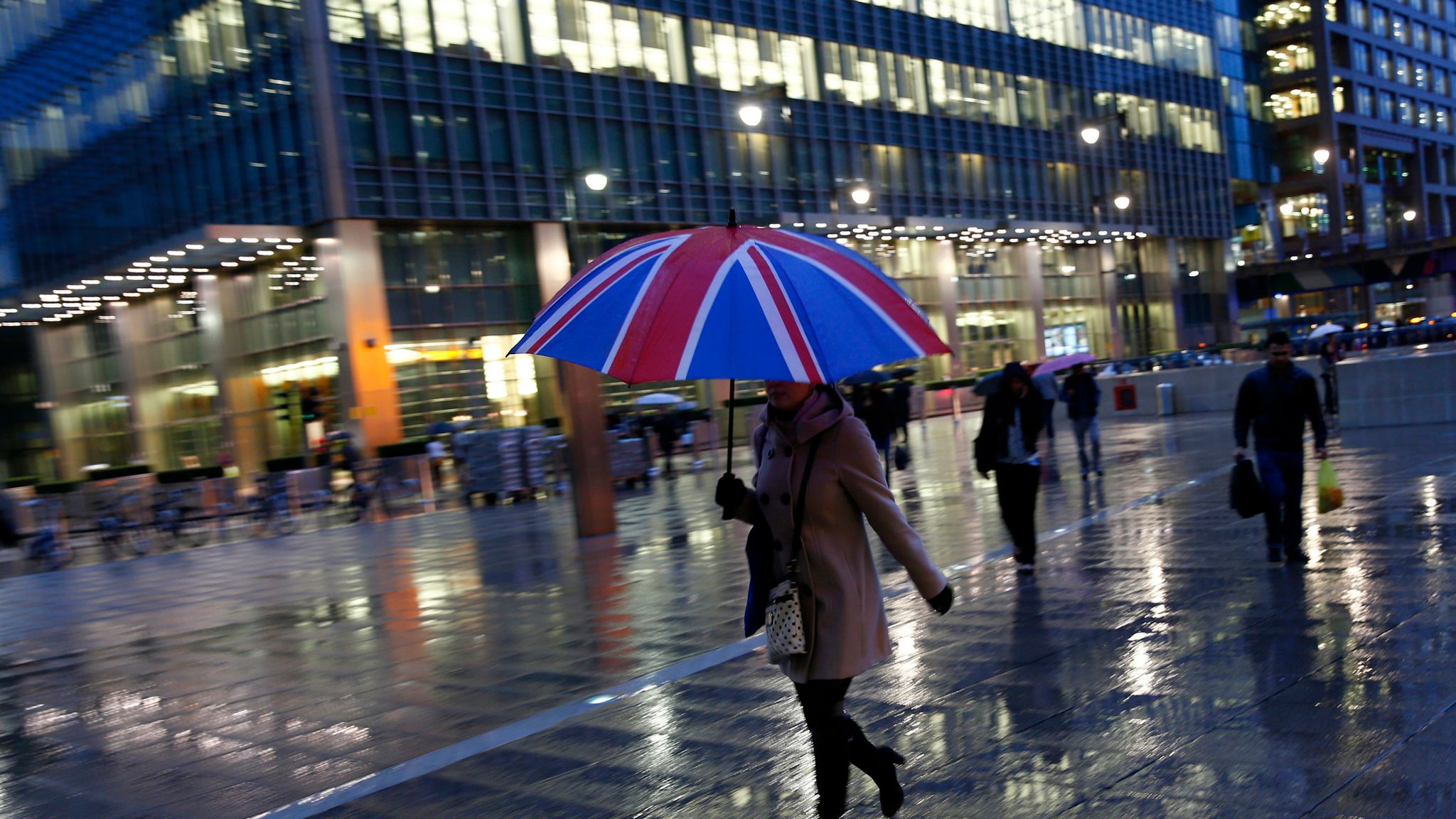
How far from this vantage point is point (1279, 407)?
383 inches

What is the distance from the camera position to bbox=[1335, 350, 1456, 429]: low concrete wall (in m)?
22.3

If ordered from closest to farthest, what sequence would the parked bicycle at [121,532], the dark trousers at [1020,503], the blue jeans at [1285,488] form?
1. the blue jeans at [1285,488]
2. the dark trousers at [1020,503]
3. the parked bicycle at [121,532]

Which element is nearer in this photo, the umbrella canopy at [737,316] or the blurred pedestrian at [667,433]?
the umbrella canopy at [737,316]

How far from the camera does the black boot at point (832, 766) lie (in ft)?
14.7

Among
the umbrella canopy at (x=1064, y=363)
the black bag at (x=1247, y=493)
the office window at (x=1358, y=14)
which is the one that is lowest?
the black bag at (x=1247, y=493)

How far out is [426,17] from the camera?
38250 mm

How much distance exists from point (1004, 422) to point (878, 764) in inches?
258

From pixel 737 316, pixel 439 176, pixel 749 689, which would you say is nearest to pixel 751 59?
pixel 439 176

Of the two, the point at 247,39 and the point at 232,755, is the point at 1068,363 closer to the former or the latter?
the point at 232,755

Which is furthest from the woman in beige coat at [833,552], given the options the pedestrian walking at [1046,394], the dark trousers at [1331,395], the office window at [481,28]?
the office window at [481,28]

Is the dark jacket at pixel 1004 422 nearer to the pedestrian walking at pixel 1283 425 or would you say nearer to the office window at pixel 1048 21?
the pedestrian walking at pixel 1283 425

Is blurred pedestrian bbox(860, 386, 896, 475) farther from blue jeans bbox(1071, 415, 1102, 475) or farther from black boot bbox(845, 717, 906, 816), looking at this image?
black boot bbox(845, 717, 906, 816)

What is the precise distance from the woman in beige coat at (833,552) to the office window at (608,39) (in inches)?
1524

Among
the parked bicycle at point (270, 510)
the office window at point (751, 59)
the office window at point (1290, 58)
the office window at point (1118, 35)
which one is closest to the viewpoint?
the parked bicycle at point (270, 510)
